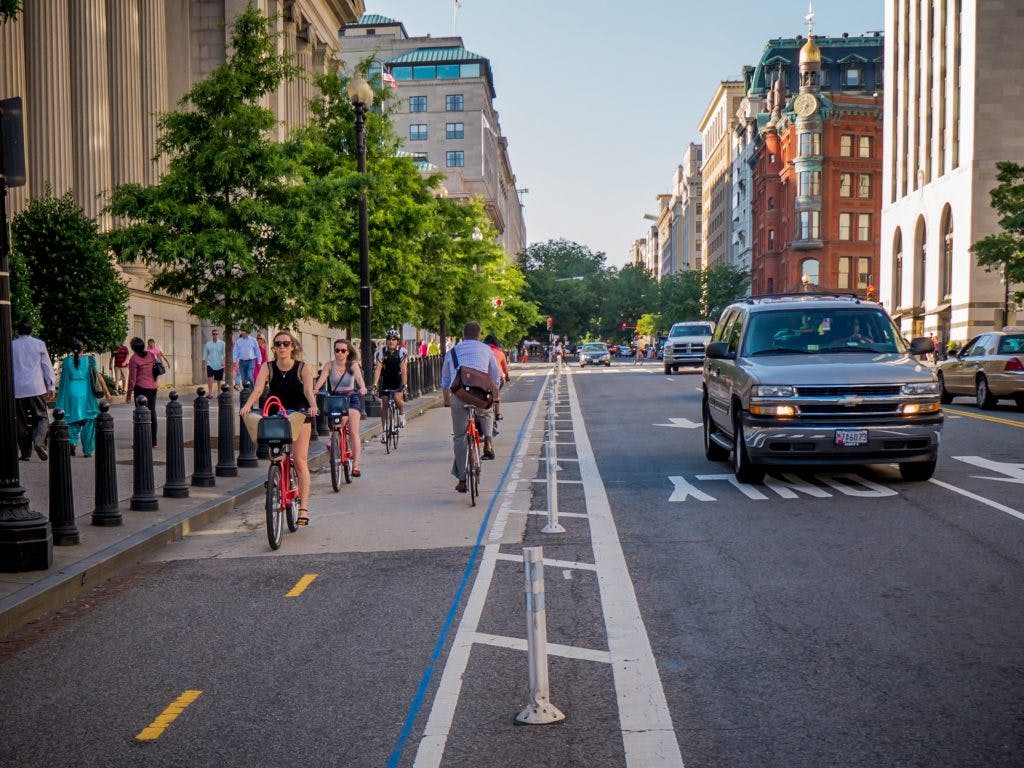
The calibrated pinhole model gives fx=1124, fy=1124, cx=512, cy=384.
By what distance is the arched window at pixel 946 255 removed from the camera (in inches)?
2591

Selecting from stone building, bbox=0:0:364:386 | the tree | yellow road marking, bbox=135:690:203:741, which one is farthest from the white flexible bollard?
stone building, bbox=0:0:364:386

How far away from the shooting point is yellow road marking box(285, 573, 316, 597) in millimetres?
7773

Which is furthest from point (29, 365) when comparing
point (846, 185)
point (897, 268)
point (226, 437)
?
point (846, 185)

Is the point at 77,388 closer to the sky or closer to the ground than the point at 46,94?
closer to the ground

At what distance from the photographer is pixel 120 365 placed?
32219mm

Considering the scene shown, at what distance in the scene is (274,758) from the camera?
4551 mm

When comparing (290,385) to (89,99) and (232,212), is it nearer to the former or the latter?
(232,212)

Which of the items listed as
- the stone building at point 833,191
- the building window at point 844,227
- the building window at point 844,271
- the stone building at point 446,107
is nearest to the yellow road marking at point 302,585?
the stone building at point 833,191

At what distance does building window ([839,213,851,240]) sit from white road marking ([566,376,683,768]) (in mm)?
88052

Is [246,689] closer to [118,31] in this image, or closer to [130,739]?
[130,739]

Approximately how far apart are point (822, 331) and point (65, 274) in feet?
65.7

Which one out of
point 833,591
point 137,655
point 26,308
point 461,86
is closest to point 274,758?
point 137,655

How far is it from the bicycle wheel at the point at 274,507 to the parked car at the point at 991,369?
17915mm

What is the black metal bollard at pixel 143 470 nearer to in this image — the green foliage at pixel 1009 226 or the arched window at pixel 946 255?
the green foliage at pixel 1009 226
